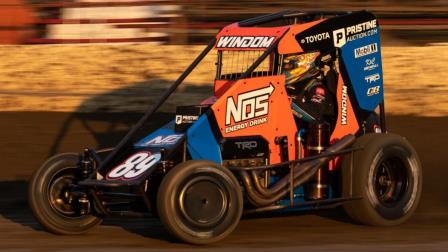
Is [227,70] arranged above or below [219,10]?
below

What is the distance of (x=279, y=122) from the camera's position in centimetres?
937

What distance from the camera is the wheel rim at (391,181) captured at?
9.74 m

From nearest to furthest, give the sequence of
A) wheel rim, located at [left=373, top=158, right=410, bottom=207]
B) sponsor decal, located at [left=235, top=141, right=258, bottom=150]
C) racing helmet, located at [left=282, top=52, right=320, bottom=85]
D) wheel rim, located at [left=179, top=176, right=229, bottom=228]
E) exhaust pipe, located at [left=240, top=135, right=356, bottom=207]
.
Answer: wheel rim, located at [left=179, top=176, right=229, bottom=228]
exhaust pipe, located at [left=240, top=135, right=356, bottom=207]
sponsor decal, located at [left=235, top=141, right=258, bottom=150]
racing helmet, located at [left=282, top=52, right=320, bottom=85]
wheel rim, located at [left=373, top=158, right=410, bottom=207]

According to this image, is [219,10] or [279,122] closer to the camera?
[279,122]

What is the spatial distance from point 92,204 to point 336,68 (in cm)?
260

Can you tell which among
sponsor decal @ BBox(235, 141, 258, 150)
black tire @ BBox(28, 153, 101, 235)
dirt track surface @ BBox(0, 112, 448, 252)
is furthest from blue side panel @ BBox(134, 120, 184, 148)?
dirt track surface @ BBox(0, 112, 448, 252)

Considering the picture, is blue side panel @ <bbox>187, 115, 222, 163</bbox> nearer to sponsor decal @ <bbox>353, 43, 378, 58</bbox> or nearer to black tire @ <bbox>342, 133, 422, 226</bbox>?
black tire @ <bbox>342, 133, 422, 226</bbox>

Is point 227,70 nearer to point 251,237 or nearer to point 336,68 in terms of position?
point 336,68

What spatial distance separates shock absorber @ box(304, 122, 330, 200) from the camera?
9.38 meters

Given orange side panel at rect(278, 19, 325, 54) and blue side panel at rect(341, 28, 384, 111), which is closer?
orange side panel at rect(278, 19, 325, 54)

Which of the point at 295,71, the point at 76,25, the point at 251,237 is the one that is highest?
the point at 76,25

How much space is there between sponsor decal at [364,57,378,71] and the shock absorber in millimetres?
929

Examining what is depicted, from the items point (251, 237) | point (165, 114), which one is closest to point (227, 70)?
point (251, 237)

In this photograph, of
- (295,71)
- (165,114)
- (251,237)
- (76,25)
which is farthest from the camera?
(76,25)
